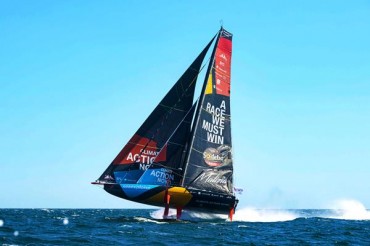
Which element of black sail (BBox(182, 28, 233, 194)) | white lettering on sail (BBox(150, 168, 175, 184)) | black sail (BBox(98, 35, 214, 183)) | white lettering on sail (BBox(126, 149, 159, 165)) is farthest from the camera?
black sail (BBox(182, 28, 233, 194))

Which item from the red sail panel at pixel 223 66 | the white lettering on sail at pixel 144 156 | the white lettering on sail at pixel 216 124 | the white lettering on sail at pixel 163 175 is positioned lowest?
the white lettering on sail at pixel 163 175

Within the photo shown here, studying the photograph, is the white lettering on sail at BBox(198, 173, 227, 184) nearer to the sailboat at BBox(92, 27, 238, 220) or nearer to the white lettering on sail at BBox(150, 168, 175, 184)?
the sailboat at BBox(92, 27, 238, 220)

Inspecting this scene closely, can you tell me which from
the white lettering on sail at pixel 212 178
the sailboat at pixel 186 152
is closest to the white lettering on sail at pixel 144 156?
the sailboat at pixel 186 152

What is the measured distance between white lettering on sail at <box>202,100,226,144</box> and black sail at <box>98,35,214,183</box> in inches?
74.2

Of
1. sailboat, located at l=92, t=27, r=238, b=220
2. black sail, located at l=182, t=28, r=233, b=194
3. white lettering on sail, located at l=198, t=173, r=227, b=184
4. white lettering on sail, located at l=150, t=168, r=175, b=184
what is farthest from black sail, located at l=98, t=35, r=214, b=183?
white lettering on sail, located at l=198, t=173, r=227, b=184

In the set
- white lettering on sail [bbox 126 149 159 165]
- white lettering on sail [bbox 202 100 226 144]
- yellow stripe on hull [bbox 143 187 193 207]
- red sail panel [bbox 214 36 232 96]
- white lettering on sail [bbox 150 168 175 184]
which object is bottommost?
yellow stripe on hull [bbox 143 187 193 207]

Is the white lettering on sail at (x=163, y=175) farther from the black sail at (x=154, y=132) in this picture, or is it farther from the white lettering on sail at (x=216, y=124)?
the white lettering on sail at (x=216, y=124)

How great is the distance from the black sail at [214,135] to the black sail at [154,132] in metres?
1.48

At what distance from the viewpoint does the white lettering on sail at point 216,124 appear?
40031 mm

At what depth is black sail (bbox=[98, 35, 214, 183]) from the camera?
3831cm

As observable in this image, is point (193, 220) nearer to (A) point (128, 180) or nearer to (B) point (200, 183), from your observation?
(B) point (200, 183)

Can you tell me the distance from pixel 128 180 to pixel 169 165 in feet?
11.6

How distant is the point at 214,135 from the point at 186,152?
2648mm

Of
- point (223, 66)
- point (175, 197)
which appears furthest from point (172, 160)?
point (223, 66)
